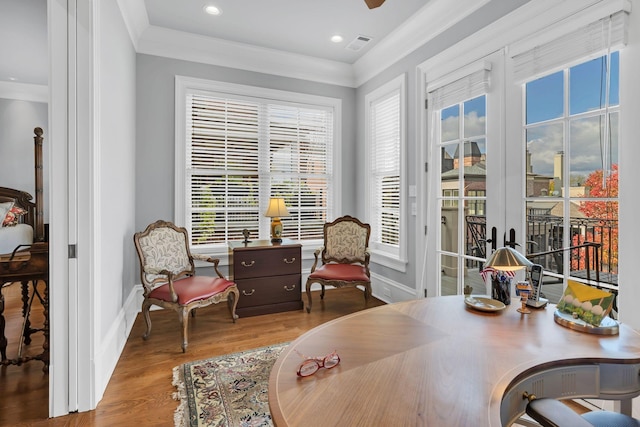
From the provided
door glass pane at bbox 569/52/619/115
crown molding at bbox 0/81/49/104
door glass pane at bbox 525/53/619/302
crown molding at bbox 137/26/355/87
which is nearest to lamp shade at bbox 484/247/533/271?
door glass pane at bbox 525/53/619/302

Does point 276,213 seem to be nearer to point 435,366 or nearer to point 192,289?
point 192,289

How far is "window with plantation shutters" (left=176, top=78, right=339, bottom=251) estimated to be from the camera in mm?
3934

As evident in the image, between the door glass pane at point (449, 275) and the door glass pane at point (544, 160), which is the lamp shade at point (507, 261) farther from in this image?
the door glass pane at point (449, 275)

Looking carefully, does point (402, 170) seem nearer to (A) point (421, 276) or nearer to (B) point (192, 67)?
(A) point (421, 276)

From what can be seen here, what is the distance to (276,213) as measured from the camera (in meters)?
3.85

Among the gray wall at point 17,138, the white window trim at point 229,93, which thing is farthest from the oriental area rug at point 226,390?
the gray wall at point 17,138

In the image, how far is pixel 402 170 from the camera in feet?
12.4

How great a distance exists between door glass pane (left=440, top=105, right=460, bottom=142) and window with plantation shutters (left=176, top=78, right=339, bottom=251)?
1692mm

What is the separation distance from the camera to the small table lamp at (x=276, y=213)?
3.86 m

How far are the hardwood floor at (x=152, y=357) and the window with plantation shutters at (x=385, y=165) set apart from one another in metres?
0.84

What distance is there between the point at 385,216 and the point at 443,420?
348cm

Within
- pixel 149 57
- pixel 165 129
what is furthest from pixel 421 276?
pixel 149 57

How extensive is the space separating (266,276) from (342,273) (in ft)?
2.76

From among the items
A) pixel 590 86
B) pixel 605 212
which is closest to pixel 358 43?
pixel 590 86
